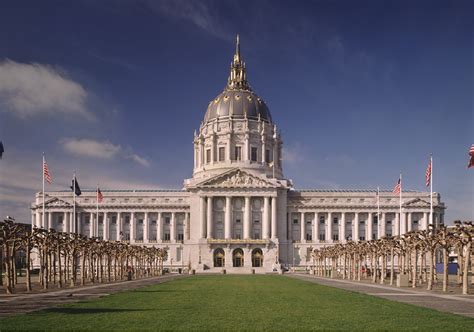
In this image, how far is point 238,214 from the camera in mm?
146375

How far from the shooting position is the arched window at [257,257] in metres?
141

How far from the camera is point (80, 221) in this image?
507 feet

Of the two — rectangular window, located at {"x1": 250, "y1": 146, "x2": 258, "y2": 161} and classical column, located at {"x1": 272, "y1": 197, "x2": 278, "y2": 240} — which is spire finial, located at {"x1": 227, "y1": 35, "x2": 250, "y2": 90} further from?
classical column, located at {"x1": 272, "y1": 197, "x2": 278, "y2": 240}

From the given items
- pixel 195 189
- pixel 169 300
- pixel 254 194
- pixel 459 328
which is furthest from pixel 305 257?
pixel 459 328

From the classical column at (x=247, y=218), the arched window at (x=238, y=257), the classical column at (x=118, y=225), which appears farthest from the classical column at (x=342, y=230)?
the classical column at (x=118, y=225)

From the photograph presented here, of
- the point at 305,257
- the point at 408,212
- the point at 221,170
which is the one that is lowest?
the point at 305,257

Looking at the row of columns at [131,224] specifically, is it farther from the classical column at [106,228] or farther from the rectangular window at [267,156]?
the rectangular window at [267,156]

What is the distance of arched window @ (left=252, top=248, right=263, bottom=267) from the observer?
141250 millimetres

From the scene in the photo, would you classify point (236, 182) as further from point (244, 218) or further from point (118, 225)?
point (118, 225)

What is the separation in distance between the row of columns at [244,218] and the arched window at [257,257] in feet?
11.7

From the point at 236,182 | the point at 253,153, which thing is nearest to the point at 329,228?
the point at 236,182

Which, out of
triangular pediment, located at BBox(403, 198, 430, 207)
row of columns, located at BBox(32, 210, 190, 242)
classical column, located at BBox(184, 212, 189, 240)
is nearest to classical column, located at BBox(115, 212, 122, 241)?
row of columns, located at BBox(32, 210, 190, 242)

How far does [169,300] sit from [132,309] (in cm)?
703

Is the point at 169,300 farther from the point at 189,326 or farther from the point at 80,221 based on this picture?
the point at 80,221
